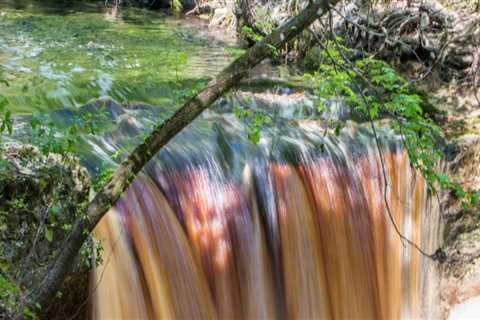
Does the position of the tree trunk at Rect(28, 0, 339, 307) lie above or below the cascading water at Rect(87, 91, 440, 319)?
above

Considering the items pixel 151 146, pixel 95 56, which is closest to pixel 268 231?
pixel 151 146

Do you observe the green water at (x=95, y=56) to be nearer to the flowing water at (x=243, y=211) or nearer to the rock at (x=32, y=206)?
the flowing water at (x=243, y=211)

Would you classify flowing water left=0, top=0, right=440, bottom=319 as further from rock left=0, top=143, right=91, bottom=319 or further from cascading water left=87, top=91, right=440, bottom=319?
rock left=0, top=143, right=91, bottom=319

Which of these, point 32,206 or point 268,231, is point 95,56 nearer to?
point 268,231

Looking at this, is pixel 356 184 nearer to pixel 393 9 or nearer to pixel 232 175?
pixel 232 175

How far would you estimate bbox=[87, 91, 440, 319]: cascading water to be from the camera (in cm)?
468

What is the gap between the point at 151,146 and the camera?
304 centimetres

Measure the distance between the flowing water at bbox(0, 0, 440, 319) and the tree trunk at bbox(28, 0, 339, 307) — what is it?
666mm

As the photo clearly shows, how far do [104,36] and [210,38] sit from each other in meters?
2.19

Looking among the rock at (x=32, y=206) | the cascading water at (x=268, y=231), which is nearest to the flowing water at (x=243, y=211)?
the cascading water at (x=268, y=231)

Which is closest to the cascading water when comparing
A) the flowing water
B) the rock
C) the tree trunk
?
the flowing water

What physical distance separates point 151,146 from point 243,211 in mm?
2533

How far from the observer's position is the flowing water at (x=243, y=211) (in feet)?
15.6

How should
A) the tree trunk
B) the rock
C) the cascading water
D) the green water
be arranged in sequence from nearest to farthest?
the tree trunk
the rock
the cascading water
the green water
